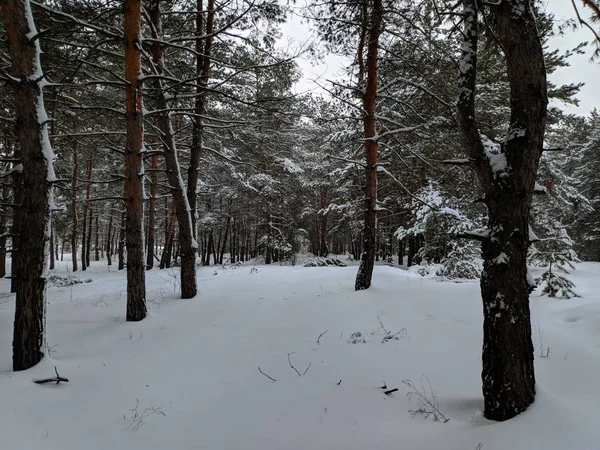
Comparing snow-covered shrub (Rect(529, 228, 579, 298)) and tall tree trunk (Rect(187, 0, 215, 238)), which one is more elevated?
tall tree trunk (Rect(187, 0, 215, 238))

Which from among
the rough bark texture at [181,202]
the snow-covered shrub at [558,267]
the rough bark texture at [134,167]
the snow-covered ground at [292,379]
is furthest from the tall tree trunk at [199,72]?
the snow-covered shrub at [558,267]

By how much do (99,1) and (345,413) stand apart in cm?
871

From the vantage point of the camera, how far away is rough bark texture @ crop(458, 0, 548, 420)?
3.01 metres

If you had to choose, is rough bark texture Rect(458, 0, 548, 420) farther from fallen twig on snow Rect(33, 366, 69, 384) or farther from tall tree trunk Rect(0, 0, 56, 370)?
tall tree trunk Rect(0, 0, 56, 370)

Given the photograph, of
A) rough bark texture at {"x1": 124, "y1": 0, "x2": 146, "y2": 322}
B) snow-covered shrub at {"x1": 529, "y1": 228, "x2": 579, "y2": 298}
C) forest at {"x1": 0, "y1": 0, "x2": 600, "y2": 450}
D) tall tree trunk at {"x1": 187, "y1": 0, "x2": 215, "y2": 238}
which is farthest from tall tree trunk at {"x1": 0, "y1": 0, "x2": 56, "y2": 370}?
snow-covered shrub at {"x1": 529, "y1": 228, "x2": 579, "y2": 298}

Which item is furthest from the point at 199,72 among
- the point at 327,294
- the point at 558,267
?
the point at 558,267

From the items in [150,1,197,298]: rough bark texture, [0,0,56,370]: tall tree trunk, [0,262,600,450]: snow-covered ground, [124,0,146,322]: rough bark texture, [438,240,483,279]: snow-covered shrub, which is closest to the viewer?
[0,262,600,450]: snow-covered ground

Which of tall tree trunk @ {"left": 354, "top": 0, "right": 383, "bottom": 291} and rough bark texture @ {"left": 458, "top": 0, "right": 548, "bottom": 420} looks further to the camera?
tall tree trunk @ {"left": 354, "top": 0, "right": 383, "bottom": 291}

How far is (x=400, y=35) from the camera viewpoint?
23.9 ft

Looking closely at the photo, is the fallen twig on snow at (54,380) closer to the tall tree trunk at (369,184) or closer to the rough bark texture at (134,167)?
the rough bark texture at (134,167)

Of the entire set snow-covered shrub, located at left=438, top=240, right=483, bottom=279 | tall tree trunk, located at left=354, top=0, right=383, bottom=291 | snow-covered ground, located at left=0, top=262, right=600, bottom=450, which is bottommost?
snow-covered ground, located at left=0, top=262, right=600, bottom=450

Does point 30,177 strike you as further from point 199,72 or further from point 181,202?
point 199,72

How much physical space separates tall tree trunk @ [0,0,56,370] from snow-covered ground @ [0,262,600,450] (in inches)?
20.5

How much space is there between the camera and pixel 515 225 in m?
3.04
